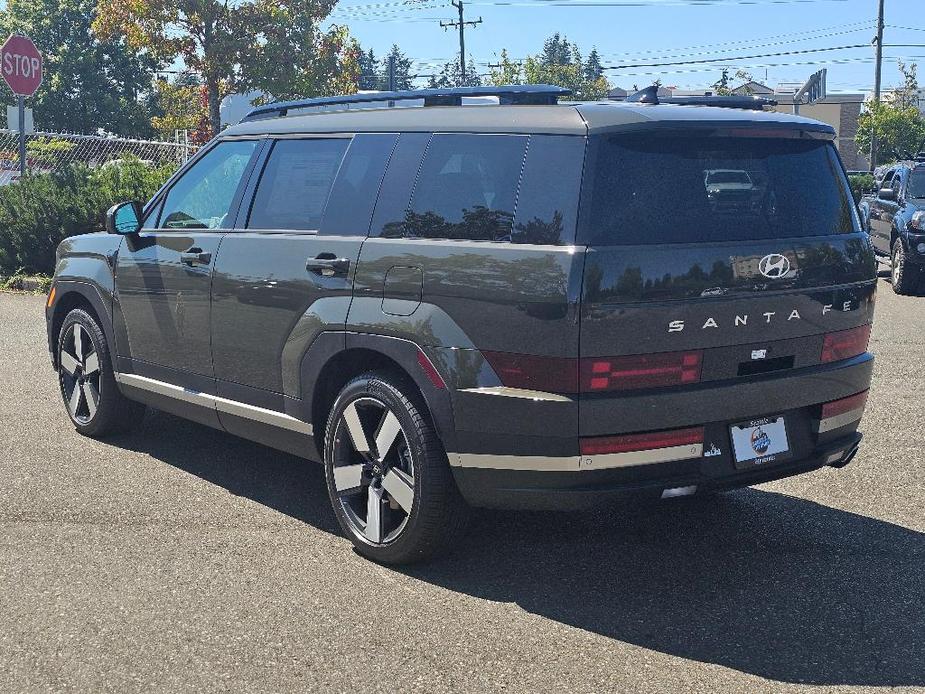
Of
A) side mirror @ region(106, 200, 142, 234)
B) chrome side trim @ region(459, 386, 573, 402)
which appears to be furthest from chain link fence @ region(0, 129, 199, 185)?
chrome side trim @ region(459, 386, 573, 402)

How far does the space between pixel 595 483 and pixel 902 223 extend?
12488 millimetres

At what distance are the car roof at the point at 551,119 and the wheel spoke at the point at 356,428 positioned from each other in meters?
1.23

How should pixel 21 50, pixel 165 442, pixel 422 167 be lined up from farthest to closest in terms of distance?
pixel 21 50 < pixel 165 442 < pixel 422 167

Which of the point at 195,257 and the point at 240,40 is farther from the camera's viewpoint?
the point at 240,40

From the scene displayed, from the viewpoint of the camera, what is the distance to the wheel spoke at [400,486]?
4.66 m

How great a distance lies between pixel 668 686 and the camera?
370 cm

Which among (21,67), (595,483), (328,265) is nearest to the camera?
(595,483)

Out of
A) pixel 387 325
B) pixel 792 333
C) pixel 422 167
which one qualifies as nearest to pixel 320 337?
pixel 387 325

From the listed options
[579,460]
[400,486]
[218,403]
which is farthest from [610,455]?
[218,403]

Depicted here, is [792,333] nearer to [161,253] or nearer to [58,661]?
[58,661]

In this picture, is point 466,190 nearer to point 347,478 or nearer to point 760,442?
point 347,478

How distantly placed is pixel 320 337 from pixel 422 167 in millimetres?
864

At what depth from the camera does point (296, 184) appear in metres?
5.43

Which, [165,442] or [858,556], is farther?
[165,442]
